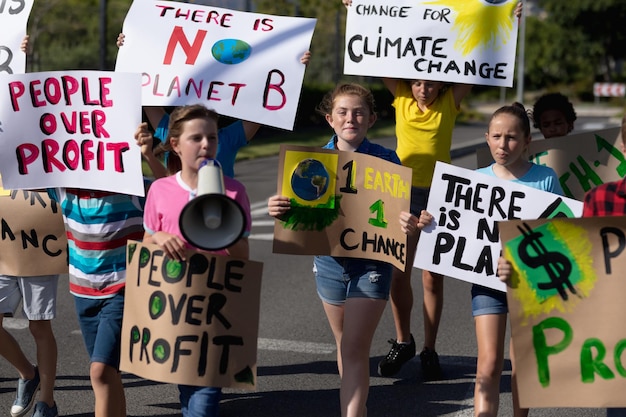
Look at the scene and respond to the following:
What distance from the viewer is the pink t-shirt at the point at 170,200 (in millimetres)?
4164

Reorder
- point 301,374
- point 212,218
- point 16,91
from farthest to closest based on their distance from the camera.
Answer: point 301,374 < point 16,91 < point 212,218

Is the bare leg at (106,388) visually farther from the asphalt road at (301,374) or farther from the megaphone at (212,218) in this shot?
the asphalt road at (301,374)

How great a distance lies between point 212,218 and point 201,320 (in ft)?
1.46

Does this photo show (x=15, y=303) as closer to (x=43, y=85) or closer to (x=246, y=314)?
(x=43, y=85)

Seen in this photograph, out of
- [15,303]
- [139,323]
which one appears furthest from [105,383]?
[15,303]

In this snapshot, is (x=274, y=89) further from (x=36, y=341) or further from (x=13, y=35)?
(x=36, y=341)

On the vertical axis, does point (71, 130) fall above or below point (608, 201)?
above

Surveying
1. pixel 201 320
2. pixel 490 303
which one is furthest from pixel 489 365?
pixel 201 320

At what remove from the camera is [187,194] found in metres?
4.19

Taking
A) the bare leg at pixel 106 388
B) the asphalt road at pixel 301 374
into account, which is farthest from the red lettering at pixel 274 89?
the bare leg at pixel 106 388

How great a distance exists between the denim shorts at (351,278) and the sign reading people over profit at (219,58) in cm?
94

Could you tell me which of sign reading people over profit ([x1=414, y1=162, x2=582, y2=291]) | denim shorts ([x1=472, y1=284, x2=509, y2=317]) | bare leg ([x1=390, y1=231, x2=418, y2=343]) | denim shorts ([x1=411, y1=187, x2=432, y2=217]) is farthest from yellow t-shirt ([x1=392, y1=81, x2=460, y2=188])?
denim shorts ([x1=472, y1=284, x2=509, y2=317])

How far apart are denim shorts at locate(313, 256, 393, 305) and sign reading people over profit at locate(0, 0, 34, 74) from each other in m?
2.06

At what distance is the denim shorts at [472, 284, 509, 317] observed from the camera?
4.80 meters
